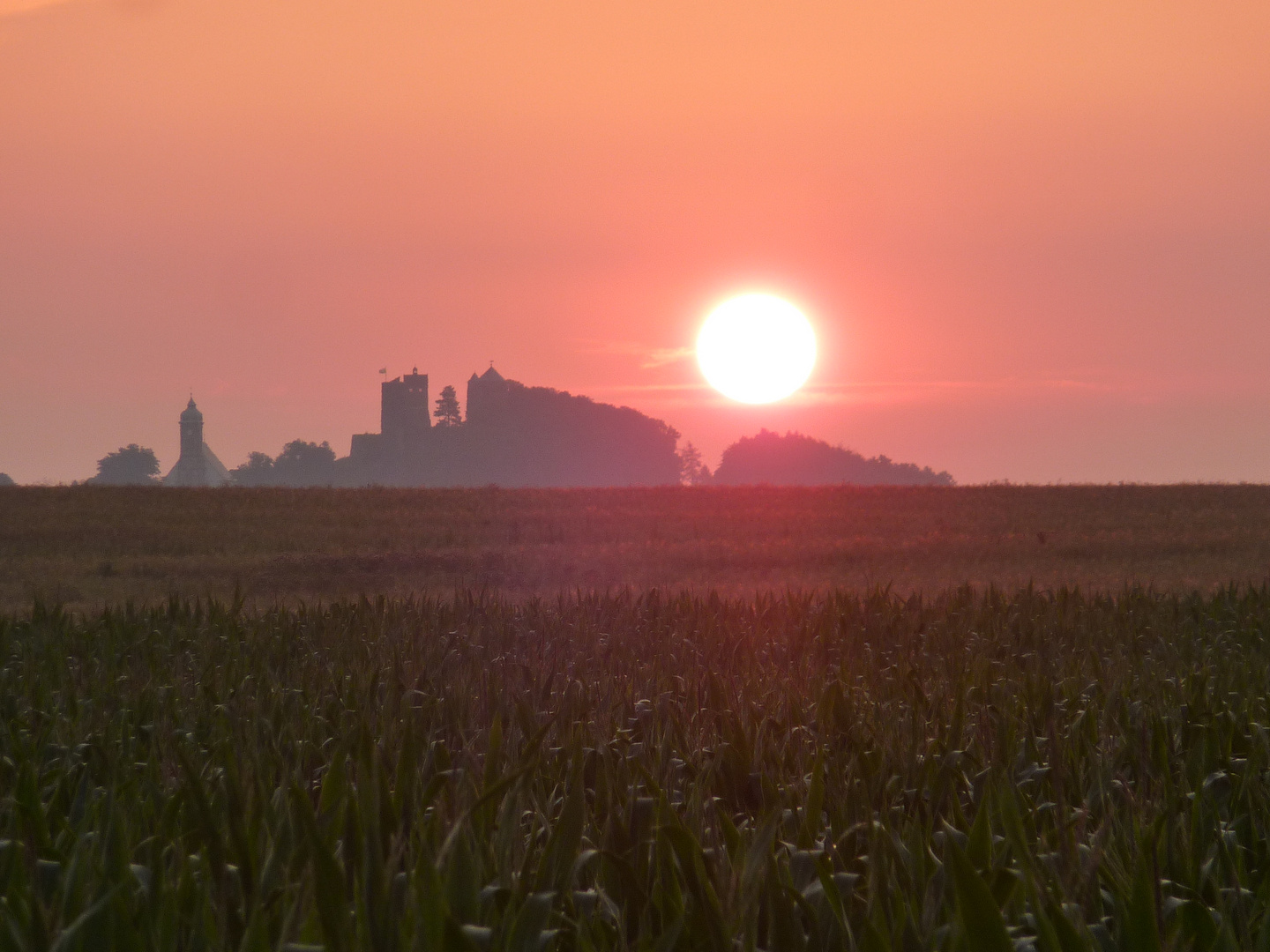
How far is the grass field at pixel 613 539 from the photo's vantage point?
18.6 m

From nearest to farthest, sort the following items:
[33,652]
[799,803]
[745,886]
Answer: [745,886] < [799,803] < [33,652]

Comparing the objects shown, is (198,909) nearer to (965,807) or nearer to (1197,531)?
(965,807)

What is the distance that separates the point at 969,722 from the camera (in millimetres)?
3719

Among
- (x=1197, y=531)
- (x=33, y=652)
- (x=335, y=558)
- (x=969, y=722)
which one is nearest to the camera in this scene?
(x=969, y=722)

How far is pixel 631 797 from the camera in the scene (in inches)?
90.8

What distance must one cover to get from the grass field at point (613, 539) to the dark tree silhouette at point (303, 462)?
129 meters

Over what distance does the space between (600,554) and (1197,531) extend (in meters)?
16.0

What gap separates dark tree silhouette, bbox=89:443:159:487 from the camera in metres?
156

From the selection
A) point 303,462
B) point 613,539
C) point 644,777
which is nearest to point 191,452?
point 303,462

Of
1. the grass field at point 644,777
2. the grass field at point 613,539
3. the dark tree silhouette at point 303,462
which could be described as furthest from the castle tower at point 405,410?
the grass field at point 644,777

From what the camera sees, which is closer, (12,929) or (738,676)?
(12,929)

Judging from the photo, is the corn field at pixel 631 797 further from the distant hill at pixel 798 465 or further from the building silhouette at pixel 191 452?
the building silhouette at pixel 191 452

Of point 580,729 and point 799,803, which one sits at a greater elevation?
point 580,729

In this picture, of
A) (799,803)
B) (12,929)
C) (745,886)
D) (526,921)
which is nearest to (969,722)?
(799,803)
